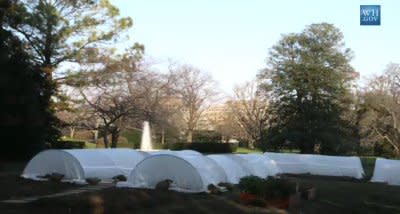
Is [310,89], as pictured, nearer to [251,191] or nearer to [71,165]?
[71,165]

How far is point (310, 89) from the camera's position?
57.0 m

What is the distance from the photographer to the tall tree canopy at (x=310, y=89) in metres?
54.2

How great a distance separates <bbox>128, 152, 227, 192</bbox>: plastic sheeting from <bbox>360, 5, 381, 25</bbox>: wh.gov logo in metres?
9.18

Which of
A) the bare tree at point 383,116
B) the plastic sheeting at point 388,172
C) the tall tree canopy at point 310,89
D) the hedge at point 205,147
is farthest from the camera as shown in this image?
the bare tree at point 383,116

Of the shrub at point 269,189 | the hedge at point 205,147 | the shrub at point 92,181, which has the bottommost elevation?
the shrub at point 92,181

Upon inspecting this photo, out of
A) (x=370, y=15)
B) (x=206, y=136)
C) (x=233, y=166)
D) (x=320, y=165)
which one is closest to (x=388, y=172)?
(x=320, y=165)

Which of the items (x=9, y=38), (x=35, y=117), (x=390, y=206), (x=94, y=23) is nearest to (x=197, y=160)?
(x=390, y=206)

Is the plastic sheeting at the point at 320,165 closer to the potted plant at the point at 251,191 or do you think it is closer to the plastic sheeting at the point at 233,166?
the plastic sheeting at the point at 233,166

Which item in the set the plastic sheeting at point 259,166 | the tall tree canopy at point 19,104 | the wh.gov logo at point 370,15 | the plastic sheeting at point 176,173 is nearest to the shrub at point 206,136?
the tall tree canopy at point 19,104

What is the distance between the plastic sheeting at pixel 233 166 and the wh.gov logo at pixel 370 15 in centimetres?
1095

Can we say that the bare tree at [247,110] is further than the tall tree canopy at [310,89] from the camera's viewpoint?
Yes

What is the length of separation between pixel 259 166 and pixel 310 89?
1065 inches

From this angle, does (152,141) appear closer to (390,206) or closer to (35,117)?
(35,117)

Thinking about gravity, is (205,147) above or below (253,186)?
above
